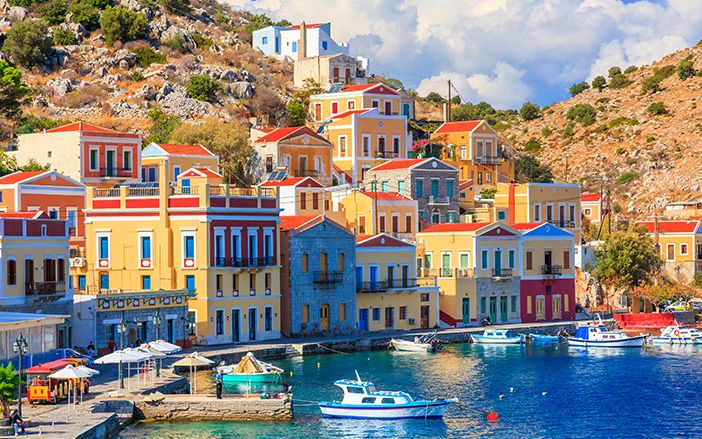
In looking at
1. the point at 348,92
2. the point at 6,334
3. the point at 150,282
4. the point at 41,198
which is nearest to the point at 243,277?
the point at 150,282

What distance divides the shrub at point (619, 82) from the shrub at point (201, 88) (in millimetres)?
73218

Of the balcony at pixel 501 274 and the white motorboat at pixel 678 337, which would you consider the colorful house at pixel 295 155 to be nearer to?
the balcony at pixel 501 274

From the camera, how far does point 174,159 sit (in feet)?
295

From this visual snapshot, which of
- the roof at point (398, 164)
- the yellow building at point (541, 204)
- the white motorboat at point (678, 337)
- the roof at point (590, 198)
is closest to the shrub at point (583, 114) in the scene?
the roof at point (590, 198)

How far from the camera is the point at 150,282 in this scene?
69125mm

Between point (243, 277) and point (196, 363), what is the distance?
1518 centimetres

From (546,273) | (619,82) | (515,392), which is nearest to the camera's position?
(515,392)

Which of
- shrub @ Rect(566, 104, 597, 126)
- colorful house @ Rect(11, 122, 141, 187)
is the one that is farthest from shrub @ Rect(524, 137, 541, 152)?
colorful house @ Rect(11, 122, 141, 187)

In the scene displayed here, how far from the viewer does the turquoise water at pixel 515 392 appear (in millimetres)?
49375

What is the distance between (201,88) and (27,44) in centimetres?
1725

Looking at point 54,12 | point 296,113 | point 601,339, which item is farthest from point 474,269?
point 54,12

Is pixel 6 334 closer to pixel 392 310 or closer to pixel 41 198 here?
pixel 41 198

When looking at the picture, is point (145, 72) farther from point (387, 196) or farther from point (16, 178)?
point (16, 178)

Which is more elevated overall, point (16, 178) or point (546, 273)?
point (16, 178)
